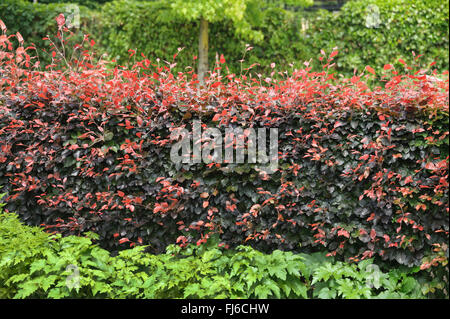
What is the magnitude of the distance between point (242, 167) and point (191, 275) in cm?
93

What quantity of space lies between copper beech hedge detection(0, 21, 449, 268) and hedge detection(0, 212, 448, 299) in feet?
0.63

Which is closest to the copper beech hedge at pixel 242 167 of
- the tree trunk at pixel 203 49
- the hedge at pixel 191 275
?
the hedge at pixel 191 275

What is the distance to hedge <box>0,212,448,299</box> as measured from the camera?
2857 millimetres

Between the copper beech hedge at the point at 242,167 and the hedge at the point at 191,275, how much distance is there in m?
0.19

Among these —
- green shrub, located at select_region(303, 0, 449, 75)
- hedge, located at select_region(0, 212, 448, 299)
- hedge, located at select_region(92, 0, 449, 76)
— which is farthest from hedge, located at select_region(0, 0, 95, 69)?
hedge, located at select_region(0, 212, 448, 299)

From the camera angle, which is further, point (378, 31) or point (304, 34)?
point (304, 34)

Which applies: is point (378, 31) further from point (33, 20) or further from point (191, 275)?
point (191, 275)

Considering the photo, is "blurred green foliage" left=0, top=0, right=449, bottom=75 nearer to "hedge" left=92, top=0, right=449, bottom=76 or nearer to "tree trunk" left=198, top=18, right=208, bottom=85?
"hedge" left=92, top=0, right=449, bottom=76

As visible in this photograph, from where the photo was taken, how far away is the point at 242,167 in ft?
10.7

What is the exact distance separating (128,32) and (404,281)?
7115 mm

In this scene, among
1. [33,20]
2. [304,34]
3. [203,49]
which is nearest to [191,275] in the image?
[203,49]

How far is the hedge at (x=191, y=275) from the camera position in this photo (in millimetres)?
2857

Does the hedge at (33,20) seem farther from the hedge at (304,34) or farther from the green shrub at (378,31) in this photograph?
the green shrub at (378,31)

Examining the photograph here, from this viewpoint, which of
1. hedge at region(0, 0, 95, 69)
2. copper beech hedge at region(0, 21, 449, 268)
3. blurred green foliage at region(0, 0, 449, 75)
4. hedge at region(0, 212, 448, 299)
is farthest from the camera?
blurred green foliage at region(0, 0, 449, 75)
